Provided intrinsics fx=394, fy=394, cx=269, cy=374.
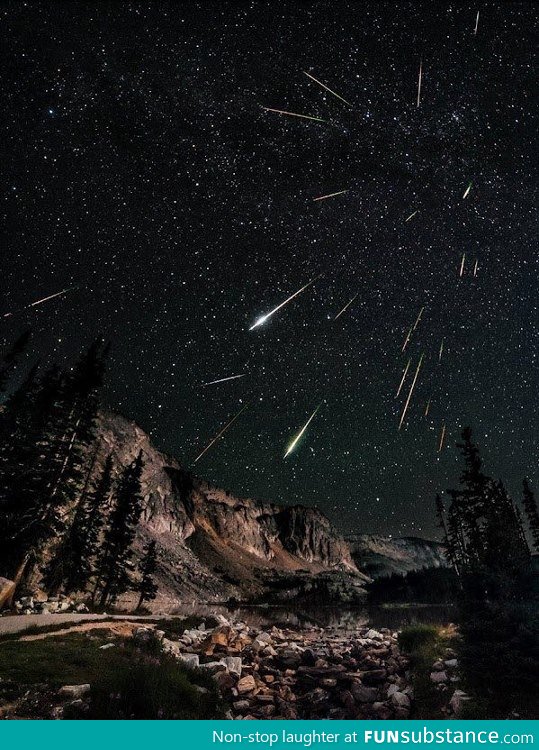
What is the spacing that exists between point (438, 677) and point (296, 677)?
14.6 ft

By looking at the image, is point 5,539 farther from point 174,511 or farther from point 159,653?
point 174,511

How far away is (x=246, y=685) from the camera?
434 inches

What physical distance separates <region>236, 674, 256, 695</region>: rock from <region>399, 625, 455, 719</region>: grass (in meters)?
4.35

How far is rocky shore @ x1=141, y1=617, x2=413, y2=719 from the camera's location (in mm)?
10523

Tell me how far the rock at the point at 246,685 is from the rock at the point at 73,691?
4.38 m

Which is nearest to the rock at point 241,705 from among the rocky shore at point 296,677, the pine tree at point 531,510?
the rocky shore at point 296,677

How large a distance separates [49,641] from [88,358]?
793 inches

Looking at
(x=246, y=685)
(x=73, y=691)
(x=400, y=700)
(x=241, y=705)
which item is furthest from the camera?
(x=246, y=685)

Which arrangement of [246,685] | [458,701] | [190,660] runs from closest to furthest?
1. [458,701]
2. [246,685]
3. [190,660]

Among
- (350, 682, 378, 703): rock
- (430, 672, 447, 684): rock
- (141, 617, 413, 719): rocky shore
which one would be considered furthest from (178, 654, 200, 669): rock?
(430, 672, 447, 684): rock

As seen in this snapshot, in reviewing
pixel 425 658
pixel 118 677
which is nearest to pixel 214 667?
pixel 118 677

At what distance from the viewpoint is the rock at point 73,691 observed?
817 cm

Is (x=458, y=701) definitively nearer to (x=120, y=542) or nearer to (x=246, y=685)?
(x=246, y=685)
